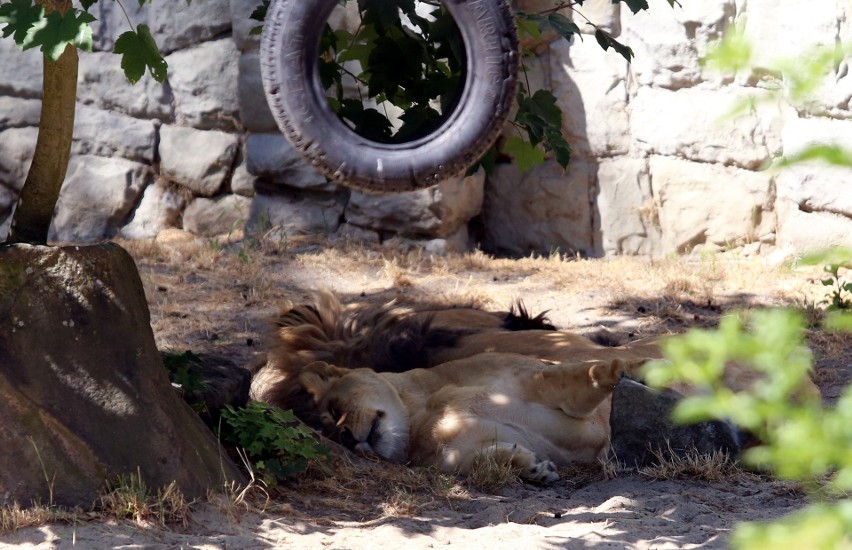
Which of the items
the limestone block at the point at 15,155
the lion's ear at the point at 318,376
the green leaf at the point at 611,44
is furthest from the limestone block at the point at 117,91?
the green leaf at the point at 611,44

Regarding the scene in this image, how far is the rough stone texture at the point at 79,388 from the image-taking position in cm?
352

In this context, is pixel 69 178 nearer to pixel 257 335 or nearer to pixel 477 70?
pixel 257 335

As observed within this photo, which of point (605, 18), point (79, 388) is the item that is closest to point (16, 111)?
point (605, 18)

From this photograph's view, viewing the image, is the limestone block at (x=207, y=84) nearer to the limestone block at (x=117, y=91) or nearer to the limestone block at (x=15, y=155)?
the limestone block at (x=117, y=91)

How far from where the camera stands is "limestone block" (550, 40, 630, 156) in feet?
31.9

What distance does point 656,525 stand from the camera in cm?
371

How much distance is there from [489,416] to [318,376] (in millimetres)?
935

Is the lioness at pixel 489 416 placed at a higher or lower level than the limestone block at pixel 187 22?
lower

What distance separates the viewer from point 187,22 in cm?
1035

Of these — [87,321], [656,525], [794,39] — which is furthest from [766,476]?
[794,39]

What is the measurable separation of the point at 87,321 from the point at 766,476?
9.03 feet

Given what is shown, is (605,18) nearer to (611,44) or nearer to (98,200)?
(611,44)

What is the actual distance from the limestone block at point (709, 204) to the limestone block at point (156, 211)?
15.4 feet

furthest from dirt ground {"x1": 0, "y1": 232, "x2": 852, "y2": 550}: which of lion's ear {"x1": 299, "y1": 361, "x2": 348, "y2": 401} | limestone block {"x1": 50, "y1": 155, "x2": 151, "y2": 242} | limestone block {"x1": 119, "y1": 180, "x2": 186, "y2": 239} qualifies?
limestone block {"x1": 50, "y1": 155, "x2": 151, "y2": 242}
